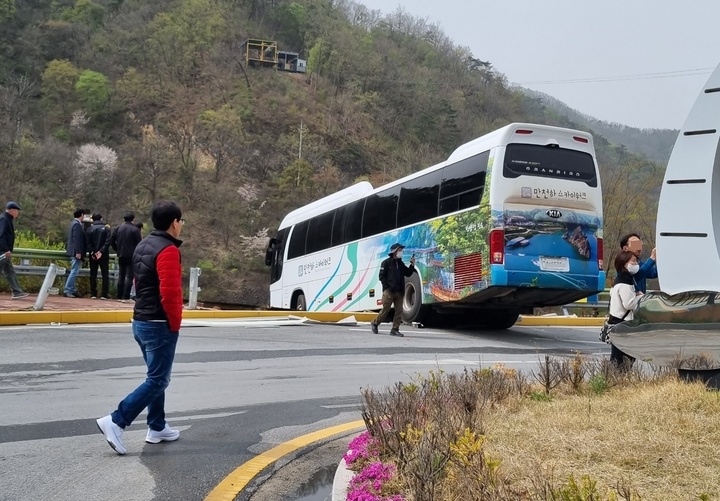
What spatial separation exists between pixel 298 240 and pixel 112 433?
723 inches

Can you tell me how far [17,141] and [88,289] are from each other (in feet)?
145

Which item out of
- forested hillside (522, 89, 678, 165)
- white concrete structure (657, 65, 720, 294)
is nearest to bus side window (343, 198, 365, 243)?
white concrete structure (657, 65, 720, 294)

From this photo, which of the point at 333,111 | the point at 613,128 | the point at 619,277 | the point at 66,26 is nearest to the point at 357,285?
the point at 619,277

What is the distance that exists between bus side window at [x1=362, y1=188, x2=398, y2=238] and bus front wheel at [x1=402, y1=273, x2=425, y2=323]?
1488 millimetres

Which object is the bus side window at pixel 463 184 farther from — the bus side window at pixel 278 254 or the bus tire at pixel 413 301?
the bus side window at pixel 278 254

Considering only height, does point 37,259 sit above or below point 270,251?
below

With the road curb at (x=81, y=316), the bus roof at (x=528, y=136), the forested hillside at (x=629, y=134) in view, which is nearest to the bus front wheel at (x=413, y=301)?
the bus roof at (x=528, y=136)

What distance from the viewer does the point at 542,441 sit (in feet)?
15.6

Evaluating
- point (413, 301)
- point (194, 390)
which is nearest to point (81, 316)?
point (194, 390)

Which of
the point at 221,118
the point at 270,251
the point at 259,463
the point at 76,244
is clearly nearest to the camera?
the point at 259,463

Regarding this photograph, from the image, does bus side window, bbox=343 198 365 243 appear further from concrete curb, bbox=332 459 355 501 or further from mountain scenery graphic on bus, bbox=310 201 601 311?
concrete curb, bbox=332 459 355 501

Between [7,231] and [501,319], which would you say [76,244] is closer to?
[7,231]

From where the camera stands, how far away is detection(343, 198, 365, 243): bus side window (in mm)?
19250

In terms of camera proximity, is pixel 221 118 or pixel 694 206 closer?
pixel 694 206
